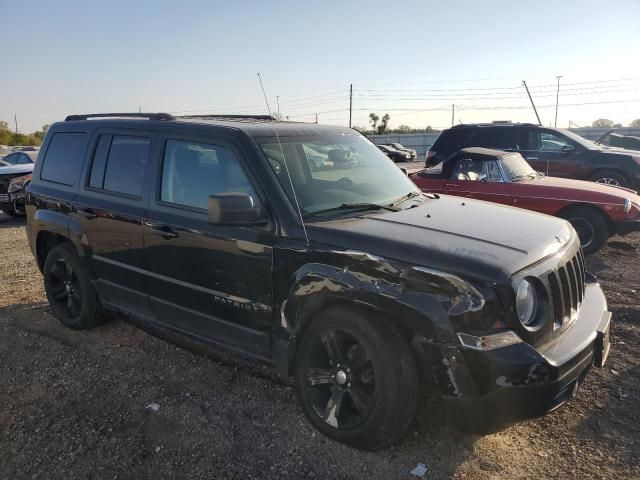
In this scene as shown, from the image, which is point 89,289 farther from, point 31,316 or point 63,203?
point 31,316

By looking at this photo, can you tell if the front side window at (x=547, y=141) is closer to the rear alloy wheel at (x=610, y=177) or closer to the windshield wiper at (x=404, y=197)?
the rear alloy wheel at (x=610, y=177)

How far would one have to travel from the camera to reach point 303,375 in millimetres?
3230

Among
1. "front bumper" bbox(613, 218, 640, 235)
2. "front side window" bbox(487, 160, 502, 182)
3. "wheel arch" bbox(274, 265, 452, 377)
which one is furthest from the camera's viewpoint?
"front side window" bbox(487, 160, 502, 182)

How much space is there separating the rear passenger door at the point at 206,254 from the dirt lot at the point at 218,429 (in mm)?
457

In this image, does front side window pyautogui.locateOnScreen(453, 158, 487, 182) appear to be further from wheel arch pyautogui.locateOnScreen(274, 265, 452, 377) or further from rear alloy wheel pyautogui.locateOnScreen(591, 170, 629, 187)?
wheel arch pyautogui.locateOnScreen(274, 265, 452, 377)

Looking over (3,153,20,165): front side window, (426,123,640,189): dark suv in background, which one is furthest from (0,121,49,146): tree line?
(426,123,640,189): dark suv in background

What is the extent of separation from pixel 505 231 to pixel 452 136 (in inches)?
340

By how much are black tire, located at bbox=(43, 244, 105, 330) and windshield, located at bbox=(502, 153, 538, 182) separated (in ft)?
19.7

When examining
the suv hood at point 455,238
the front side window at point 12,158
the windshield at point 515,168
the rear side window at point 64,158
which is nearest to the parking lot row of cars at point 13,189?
the front side window at point 12,158

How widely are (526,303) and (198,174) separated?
232 centimetres

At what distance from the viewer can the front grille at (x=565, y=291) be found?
9.50ft

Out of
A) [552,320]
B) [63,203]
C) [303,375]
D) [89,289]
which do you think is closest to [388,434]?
[303,375]

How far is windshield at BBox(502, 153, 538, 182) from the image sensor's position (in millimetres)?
7973

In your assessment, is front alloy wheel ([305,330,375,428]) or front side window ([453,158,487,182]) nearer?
front alloy wheel ([305,330,375,428])
